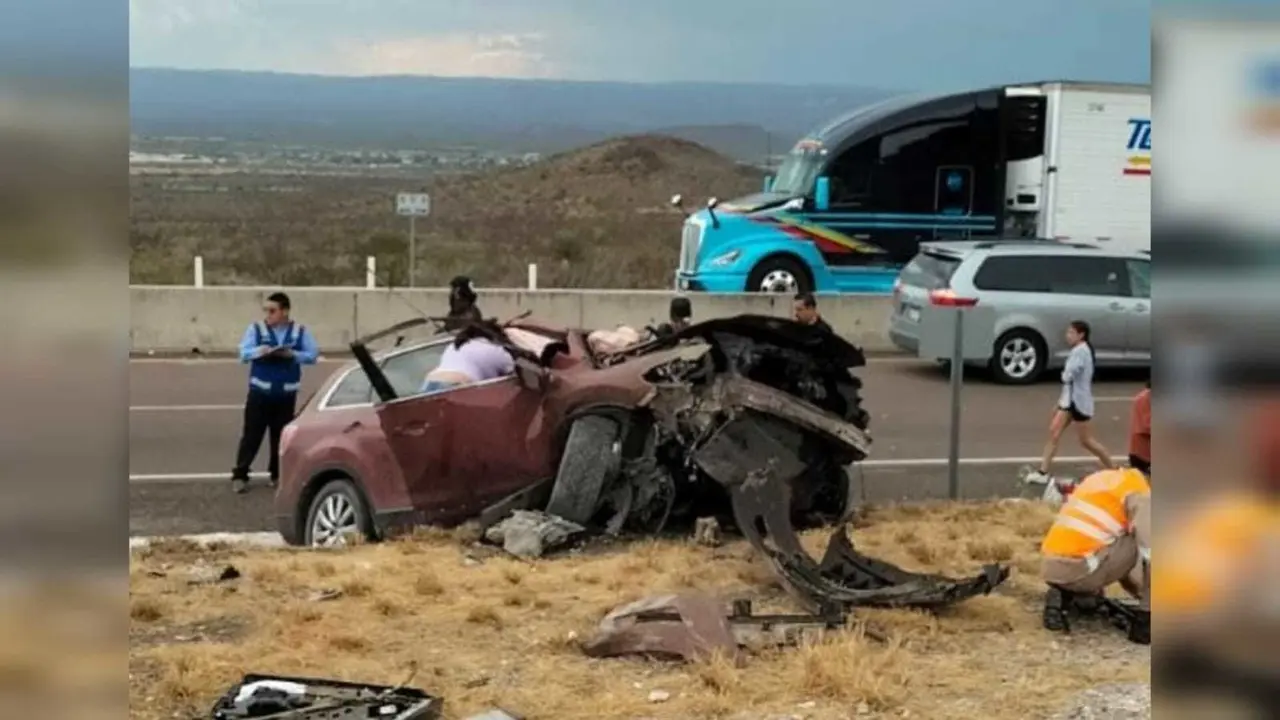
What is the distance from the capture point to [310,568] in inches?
339

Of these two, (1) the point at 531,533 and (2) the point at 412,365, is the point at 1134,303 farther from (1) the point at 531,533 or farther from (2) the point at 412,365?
(1) the point at 531,533

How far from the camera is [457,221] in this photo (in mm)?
68062

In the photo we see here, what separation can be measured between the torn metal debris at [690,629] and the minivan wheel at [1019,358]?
463 inches

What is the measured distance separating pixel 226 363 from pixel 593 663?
13989mm

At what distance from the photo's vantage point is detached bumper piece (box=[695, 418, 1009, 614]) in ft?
25.2

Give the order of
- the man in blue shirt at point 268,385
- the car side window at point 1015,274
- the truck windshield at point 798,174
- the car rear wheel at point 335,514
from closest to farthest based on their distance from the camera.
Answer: the car rear wheel at point 335,514 < the man in blue shirt at point 268,385 < the car side window at point 1015,274 < the truck windshield at point 798,174

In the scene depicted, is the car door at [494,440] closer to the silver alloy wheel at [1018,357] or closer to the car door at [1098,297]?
the silver alloy wheel at [1018,357]

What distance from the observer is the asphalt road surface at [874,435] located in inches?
454

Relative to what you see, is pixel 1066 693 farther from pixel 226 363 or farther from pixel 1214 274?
pixel 226 363

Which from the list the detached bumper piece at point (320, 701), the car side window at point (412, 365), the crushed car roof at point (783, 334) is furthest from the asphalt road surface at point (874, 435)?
the detached bumper piece at point (320, 701)

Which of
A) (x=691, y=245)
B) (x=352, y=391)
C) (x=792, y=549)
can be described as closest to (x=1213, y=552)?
(x=792, y=549)

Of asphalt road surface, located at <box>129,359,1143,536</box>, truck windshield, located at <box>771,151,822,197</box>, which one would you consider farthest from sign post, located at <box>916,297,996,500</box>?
truck windshield, located at <box>771,151,822,197</box>

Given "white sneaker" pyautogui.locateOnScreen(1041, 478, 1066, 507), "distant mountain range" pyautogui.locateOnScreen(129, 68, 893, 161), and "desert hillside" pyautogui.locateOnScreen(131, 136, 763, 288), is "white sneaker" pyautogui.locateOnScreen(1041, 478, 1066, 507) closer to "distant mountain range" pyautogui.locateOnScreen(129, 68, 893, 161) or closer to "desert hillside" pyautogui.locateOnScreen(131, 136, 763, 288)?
"desert hillside" pyautogui.locateOnScreen(131, 136, 763, 288)

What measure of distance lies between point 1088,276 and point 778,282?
5.88 meters
